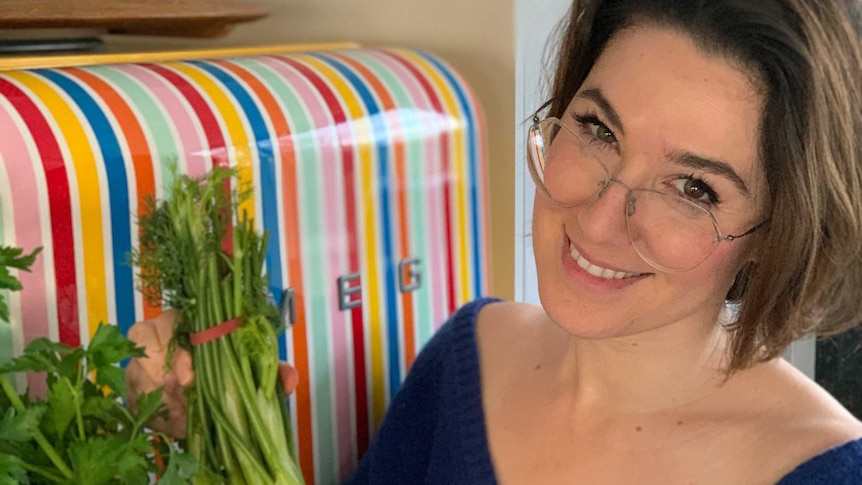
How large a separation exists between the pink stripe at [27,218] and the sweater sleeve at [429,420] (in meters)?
0.38

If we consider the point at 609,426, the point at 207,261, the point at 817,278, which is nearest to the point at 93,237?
the point at 207,261

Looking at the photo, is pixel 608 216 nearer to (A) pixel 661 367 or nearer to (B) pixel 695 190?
(B) pixel 695 190

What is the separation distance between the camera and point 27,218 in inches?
30.5

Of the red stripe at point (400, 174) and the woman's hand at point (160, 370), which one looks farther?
the red stripe at point (400, 174)

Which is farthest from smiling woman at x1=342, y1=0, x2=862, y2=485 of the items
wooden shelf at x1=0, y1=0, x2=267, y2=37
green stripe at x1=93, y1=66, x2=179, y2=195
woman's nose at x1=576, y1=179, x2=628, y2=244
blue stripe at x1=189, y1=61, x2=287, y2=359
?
wooden shelf at x1=0, y1=0, x2=267, y2=37

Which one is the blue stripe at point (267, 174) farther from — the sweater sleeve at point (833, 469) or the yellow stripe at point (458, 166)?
the sweater sleeve at point (833, 469)

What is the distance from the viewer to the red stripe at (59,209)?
78cm

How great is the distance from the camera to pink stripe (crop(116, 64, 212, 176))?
87 cm

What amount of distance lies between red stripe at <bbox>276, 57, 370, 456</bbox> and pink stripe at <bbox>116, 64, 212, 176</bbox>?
6.3 inches

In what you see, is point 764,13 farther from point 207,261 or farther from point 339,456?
point 339,456

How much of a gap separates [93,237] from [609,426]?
509 mm

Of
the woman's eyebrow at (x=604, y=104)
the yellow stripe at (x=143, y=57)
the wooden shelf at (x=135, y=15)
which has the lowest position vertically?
the woman's eyebrow at (x=604, y=104)

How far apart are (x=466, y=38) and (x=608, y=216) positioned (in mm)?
458

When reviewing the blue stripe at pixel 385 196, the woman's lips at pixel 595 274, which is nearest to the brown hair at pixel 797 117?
the woman's lips at pixel 595 274
